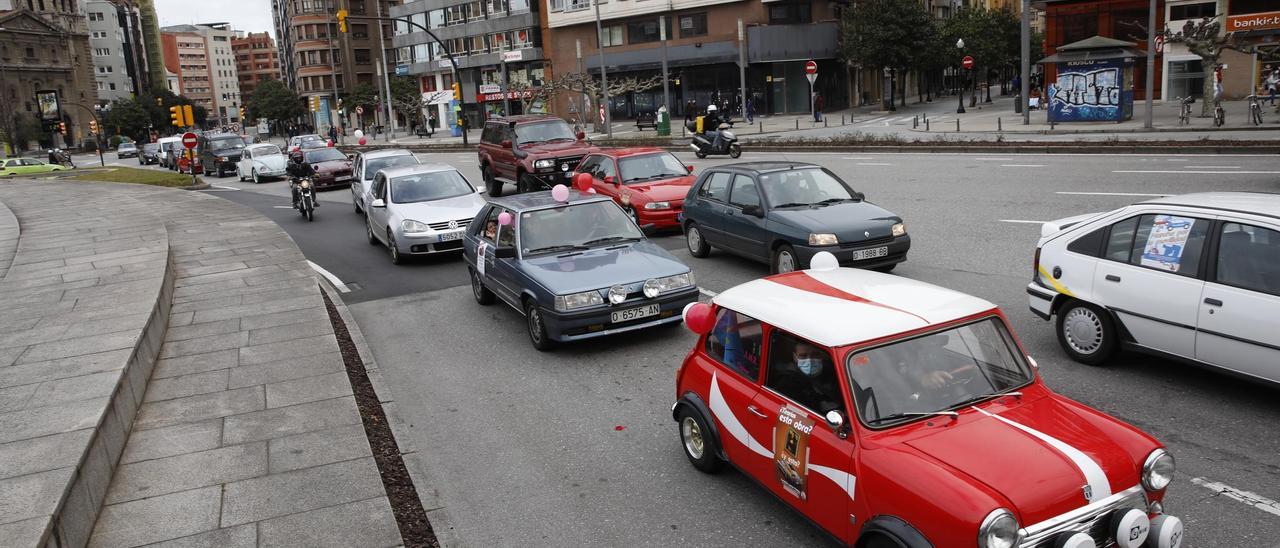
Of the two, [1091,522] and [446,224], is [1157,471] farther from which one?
[446,224]

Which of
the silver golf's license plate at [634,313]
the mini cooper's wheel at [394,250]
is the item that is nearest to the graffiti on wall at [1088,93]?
the mini cooper's wheel at [394,250]

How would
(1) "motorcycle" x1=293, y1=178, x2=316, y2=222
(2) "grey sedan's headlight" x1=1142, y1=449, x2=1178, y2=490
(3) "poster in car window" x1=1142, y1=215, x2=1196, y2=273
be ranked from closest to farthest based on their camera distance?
1. (2) "grey sedan's headlight" x1=1142, y1=449, x2=1178, y2=490
2. (3) "poster in car window" x1=1142, y1=215, x2=1196, y2=273
3. (1) "motorcycle" x1=293, y1=178, x2=316, y2=222

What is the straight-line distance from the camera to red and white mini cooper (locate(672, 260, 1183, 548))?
4.12 meters

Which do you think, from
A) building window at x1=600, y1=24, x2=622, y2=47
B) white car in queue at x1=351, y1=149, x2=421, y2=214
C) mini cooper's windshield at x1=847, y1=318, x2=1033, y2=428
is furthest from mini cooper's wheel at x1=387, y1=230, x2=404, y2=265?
building window at x1=600, y1=24, x2=622, y2=47

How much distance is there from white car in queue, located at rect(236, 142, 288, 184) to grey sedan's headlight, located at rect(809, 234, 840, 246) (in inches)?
1175

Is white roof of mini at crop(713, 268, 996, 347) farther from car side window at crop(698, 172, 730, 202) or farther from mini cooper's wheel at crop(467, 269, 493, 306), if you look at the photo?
car side window at crop(698, 172, 730, 202)

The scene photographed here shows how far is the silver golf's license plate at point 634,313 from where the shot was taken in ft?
30.2

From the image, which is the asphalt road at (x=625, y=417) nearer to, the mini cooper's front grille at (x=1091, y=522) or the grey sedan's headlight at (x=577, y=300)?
the grey sedan's headlight at (x=577, y=300)

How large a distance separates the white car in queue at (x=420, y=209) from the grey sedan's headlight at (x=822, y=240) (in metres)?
6.48

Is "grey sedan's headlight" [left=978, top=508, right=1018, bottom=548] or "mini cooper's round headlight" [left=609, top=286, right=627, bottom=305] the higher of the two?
"mini cooper's round headlight" [left=609, top=286, right=627, bottom=305]

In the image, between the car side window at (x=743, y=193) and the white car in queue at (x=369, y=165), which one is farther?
the white car in queue at (x=369, y=165)

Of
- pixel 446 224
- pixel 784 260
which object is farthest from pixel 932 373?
pixel 446 224

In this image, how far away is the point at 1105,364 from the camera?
7.87 m

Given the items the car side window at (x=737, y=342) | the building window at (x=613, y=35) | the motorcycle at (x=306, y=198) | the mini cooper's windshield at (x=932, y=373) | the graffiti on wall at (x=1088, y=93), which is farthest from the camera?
the building window at (x=613, y=35)
